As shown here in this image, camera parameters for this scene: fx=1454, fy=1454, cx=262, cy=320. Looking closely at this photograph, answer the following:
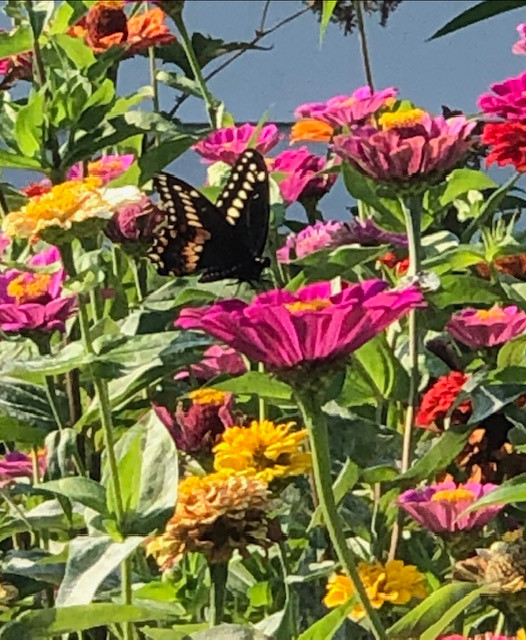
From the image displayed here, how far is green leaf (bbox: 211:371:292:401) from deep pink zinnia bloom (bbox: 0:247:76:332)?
11 centimetres

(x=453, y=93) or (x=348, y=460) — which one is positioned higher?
(x=348, y=460)

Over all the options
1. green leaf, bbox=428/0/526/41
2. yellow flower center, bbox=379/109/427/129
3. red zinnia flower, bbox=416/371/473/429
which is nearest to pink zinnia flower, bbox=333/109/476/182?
yellow flower center, bbox=379/109/427/129

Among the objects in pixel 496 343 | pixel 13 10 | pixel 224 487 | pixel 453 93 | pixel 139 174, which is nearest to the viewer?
pixel 224 487

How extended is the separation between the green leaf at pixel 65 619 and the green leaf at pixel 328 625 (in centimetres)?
7

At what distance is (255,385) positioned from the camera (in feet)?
2.21

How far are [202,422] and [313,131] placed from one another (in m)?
0.40

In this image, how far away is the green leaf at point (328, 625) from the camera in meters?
0.55

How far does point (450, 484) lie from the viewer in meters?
0.69

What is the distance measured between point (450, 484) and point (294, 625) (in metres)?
0.11

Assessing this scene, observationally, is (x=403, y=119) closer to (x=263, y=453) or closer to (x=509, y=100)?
(x=509, y=100)

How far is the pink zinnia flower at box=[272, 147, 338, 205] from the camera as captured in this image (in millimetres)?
1006

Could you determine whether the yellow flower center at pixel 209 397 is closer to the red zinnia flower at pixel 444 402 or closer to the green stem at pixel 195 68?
the red zinnia flower at pixel 444 402

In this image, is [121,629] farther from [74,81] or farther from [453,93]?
[453,93]

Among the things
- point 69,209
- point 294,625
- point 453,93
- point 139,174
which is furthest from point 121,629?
point 453,93
